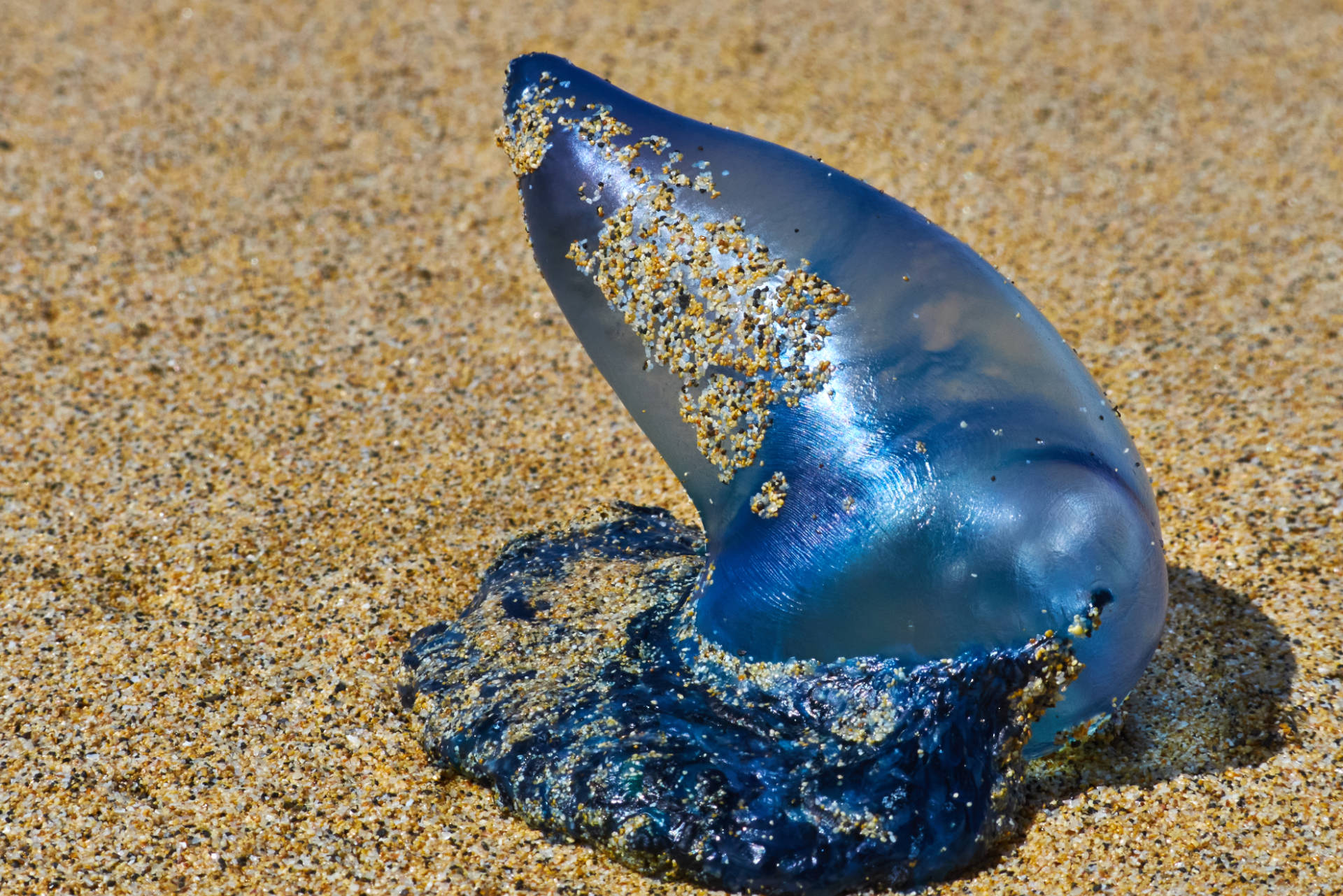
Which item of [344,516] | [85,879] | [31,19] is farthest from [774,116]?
[85,879]

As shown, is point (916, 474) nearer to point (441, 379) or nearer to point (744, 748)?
point (744, 748)

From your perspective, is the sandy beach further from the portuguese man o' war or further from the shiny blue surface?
the shiny blue surface

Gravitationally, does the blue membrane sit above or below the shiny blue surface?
below

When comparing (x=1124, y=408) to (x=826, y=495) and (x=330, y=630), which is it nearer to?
(x=826, y=495)

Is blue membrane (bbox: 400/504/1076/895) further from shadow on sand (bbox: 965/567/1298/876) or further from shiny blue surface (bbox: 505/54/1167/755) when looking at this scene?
shadow on sand (bbox: 965/567/1298/876)

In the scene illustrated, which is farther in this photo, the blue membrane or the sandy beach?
the sandy beach

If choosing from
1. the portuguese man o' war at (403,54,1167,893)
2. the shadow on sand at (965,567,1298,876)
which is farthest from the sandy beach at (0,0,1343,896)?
the portuguese man o' war at (403,54,1167,893)

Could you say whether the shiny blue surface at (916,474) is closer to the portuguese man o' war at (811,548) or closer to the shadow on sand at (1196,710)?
the portuguese man o' war at (811,548)
